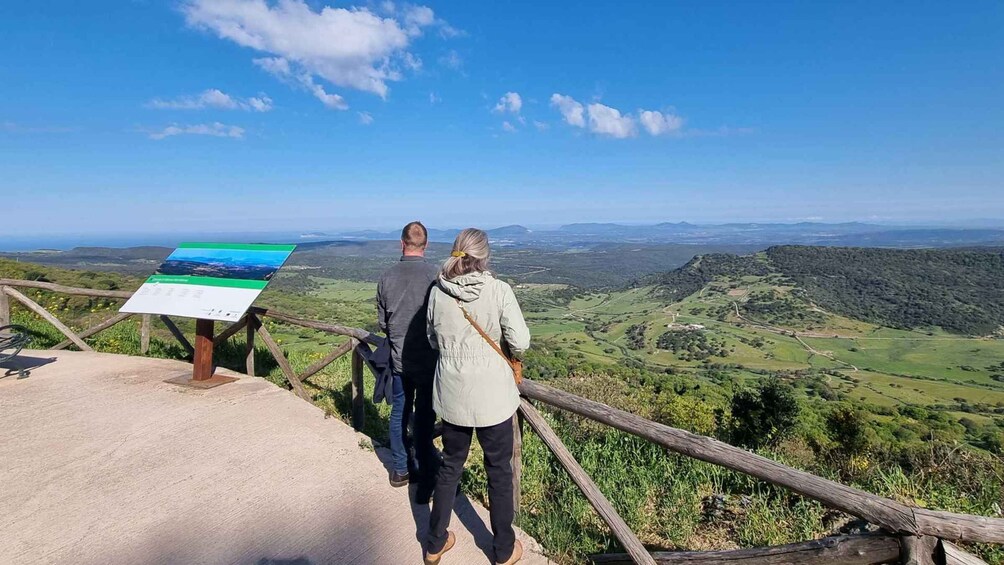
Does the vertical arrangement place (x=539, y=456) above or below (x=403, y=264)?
below

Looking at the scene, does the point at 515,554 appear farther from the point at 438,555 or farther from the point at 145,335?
the point at 145,335

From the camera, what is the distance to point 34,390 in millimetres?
5184

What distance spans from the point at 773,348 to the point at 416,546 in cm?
6581

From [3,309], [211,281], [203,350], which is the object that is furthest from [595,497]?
[3,309]

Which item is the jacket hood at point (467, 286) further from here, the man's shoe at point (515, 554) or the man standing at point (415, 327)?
the man's shoe at point (515, 554)

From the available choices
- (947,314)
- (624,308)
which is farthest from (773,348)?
(947,314)

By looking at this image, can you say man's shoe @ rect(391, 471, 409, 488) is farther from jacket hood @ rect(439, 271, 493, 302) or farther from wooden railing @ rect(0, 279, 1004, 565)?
jacket hood @ rect(439, 271, 493, 302)

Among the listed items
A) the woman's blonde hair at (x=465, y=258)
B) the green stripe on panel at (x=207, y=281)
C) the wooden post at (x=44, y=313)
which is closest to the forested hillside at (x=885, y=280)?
the green stripe on panel at (x=207, y=281)

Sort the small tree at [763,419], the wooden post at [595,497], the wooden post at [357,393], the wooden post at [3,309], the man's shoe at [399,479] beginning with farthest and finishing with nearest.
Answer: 1. the wooden post at [3,309]
2. the small tree at [763,419]
3. the wooden post at [357,393]
4. the man's shoe at [399,479]
5. the wooden post at [595,497]

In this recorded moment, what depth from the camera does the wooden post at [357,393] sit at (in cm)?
460

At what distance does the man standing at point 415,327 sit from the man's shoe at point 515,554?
0.78m

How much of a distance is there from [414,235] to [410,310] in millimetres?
497

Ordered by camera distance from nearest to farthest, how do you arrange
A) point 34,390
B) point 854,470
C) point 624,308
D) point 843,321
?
point 854,470 → point 34,390 → point 843,321 → point 624,308

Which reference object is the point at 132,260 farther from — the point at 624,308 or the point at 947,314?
the point at 947,314
